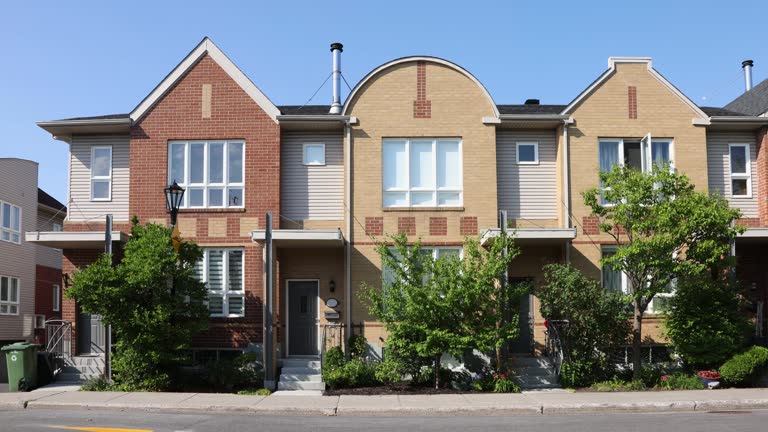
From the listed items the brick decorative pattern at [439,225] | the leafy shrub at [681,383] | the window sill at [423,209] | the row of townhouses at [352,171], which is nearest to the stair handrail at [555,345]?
the row of townhouses at [352,171]

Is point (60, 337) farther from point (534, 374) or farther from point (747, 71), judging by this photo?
point (747, 71)

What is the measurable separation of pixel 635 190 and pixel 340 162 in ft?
25.2

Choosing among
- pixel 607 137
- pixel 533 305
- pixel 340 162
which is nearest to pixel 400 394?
pixel 533 305

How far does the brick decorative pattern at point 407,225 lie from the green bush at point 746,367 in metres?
8.16

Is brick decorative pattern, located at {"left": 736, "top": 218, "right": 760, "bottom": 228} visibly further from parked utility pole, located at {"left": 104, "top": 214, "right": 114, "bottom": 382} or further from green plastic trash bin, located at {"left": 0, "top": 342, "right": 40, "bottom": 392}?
green plastic trash bin, located at {"left": 0, "top": 342, "right": 40, "bottom": 392}

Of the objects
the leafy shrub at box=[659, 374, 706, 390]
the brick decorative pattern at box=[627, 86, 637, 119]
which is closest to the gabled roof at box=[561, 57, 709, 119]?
the brick decorative pattern at box=[627, 86, 637, 119]

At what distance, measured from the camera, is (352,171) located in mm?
20203

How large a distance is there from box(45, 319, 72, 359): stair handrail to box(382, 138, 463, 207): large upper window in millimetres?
8877

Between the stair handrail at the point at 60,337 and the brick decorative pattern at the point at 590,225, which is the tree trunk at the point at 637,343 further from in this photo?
the stair handrail at the point at 60,337

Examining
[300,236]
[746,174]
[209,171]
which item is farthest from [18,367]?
[746,174]

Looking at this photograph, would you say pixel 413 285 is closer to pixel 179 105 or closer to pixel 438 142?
pixel 438 142

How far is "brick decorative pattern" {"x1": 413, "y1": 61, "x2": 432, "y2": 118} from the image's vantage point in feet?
66.7

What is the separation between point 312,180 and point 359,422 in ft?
27.9

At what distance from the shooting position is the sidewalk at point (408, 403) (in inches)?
585
